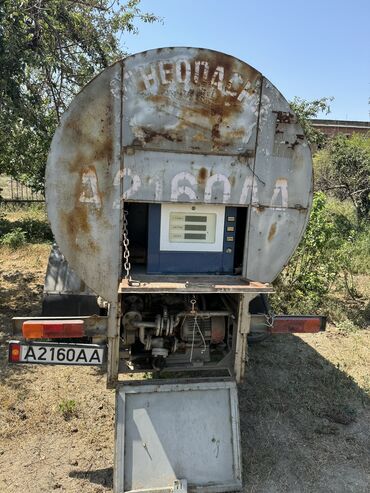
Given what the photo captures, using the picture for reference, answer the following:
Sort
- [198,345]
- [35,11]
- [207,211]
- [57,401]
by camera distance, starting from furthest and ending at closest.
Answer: [35,11] < [57,401] < [198,345] < [207,211]

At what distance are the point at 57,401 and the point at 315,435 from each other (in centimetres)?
266

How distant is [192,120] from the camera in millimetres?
3244

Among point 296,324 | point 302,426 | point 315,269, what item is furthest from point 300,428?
point 315,269

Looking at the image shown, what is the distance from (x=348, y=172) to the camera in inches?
618

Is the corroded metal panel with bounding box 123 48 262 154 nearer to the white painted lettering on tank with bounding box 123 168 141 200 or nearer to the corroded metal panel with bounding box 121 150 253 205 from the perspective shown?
the corroded metal panel with bounding box 121 150 253 205

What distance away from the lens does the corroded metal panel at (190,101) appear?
10.3ft

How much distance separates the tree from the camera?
558 cm

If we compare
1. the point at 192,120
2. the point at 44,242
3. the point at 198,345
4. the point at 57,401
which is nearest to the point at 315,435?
the point at 198,345

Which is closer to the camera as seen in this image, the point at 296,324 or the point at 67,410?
the point at 296,324

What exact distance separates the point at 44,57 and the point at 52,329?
4.48 meters

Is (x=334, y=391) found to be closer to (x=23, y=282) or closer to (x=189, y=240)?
(x=189, y=240)

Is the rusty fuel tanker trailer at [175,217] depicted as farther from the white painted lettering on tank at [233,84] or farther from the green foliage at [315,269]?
the green foliage at [315,269]

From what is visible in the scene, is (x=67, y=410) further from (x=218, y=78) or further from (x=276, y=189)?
(x=218, y=78)

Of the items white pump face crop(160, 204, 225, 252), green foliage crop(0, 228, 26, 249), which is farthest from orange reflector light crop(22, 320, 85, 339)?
green foliage crop(0, 228, 26, 249)
